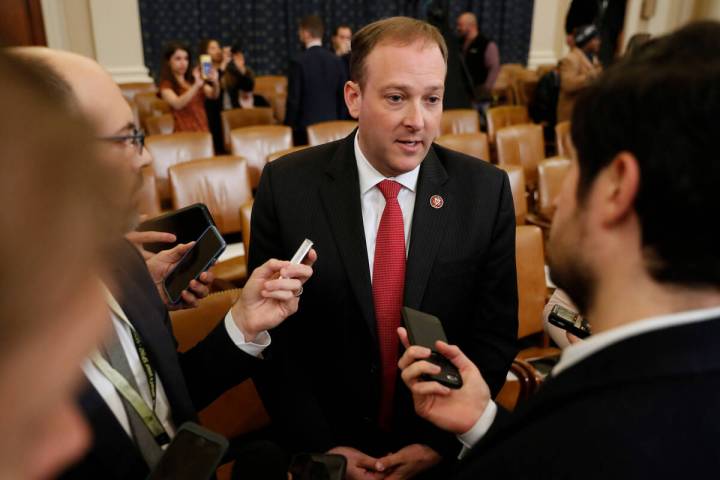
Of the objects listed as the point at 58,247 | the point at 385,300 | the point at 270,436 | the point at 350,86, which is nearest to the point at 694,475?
the point at 58,247

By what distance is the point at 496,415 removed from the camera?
1198 millimetres

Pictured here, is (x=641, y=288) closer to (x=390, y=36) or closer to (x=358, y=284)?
(x=358, y=284)

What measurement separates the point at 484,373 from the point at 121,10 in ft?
27.5

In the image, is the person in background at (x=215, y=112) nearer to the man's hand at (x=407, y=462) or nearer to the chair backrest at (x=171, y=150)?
the chair backrest at (x=171, y=150)

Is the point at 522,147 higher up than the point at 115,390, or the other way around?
the point at 115,390

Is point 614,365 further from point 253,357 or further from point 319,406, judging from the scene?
point 319,406

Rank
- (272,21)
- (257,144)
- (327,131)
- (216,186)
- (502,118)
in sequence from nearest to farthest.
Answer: (216,186), (257,144), (327,131), (502,118), (272,21)

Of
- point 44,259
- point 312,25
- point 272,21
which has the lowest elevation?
point 44,259

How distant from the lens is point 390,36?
4.81 ft

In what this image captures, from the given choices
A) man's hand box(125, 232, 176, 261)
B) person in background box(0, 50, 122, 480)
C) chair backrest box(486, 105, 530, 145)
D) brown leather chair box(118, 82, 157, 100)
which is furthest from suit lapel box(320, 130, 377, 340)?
brown leather chair box(118, 82, 157, 100)

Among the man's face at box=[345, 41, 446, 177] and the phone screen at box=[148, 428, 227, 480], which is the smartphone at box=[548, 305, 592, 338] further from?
the phone screen at box=[148, 428, 227, 480]

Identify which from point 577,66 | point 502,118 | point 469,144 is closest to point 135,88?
point 502,118

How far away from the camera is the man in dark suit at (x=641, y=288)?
63 cm

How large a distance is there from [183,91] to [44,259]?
5.23 meters
